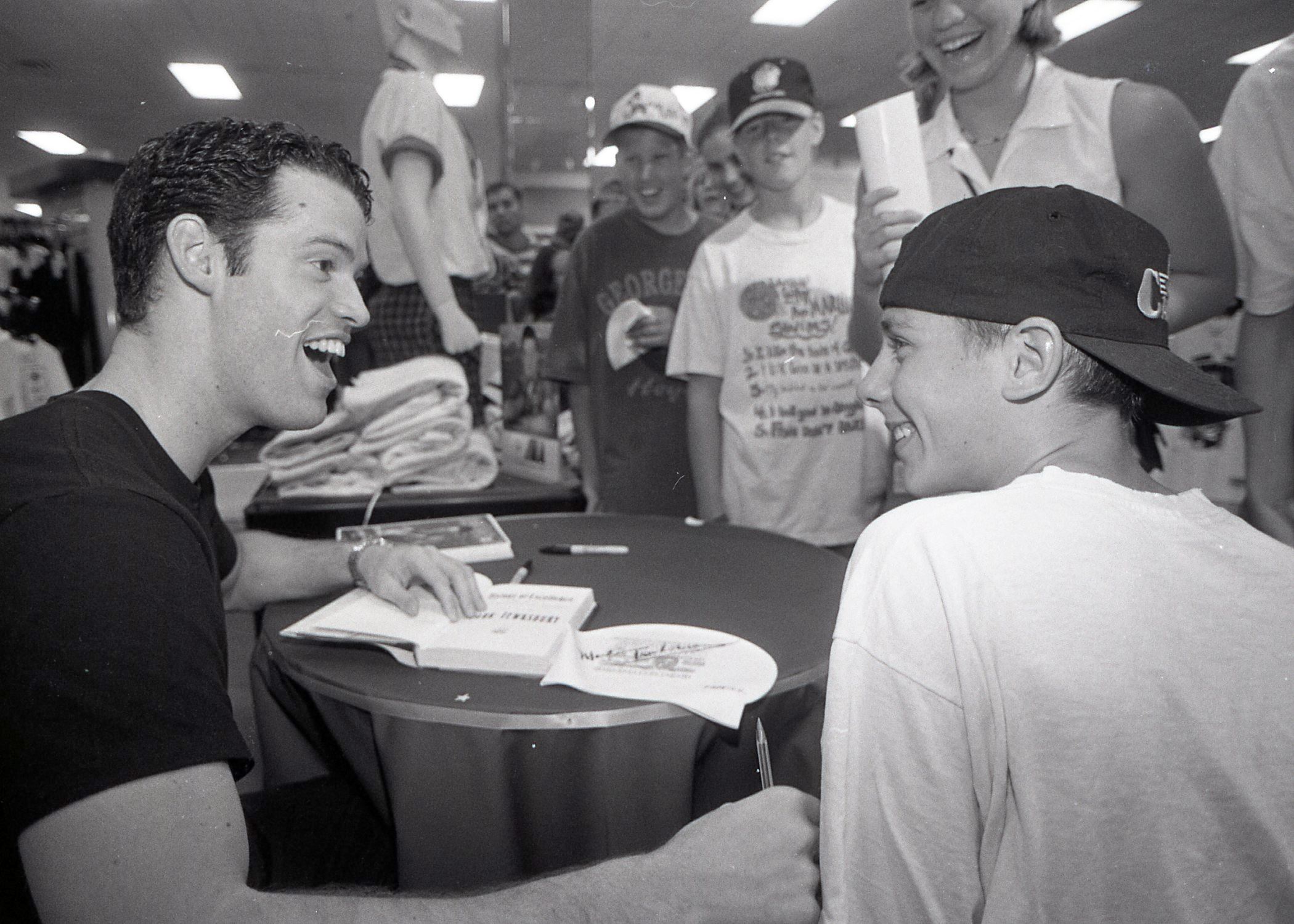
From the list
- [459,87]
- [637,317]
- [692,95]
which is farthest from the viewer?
[459,87]

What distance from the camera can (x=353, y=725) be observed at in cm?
91

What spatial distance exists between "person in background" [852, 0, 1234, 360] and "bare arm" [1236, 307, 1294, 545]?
74 mm

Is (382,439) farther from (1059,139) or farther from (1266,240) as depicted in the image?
(1266,240)

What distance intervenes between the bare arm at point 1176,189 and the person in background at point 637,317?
1258 millimetres

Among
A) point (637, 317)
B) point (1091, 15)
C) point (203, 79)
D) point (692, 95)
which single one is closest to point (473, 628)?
point (203, 79)

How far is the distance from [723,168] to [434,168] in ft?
3.07

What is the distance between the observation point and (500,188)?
3.00m

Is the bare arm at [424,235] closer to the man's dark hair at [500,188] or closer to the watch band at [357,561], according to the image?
the man's dark hair at [500,188]

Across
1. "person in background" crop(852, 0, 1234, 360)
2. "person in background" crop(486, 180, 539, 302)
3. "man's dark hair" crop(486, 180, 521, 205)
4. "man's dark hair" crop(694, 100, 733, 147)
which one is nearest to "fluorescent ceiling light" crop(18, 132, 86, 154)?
"person in background" crop(852, 0, 1234, 360)

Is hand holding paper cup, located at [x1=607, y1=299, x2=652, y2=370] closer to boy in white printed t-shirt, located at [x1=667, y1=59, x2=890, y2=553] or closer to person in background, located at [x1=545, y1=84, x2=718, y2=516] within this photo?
person in background, located at [x1=545, y1=84, x2=718, y2=516]

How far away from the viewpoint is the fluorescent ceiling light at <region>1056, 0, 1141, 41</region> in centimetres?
101

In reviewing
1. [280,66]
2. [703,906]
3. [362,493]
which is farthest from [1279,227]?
[362,493]

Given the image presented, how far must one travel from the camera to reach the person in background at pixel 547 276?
10.4 ft

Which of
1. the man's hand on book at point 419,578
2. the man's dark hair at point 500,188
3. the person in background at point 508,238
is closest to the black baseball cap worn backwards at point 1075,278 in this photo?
the man's hand on book at point 419,578
